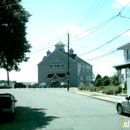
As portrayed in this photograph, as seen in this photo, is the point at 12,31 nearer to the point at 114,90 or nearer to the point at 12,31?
the point at 12,31

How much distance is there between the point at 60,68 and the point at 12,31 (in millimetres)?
55378

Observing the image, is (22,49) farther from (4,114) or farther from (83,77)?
(83,77)

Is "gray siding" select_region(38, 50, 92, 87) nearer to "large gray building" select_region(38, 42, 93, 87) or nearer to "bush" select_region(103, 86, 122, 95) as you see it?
"large gray building" select_region(38, 42, 93, 87)

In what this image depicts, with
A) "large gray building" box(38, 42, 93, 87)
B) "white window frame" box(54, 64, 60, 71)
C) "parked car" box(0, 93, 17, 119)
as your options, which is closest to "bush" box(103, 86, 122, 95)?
"parked car" box(0, 93, 17, 119)

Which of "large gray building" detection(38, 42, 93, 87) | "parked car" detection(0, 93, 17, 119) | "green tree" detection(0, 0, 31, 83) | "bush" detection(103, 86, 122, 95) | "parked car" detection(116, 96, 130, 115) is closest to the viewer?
"parked car" detection(0, 93, 17, 119)

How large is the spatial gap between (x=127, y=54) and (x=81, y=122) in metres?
29.4

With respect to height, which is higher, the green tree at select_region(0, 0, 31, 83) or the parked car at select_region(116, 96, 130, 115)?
the green tree at select_region(0, 0, 31, 83)

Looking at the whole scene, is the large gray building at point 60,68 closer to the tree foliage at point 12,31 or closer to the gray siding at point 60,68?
the gray siding at point 60,68

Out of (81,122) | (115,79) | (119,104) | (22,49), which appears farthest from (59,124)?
(115,79)

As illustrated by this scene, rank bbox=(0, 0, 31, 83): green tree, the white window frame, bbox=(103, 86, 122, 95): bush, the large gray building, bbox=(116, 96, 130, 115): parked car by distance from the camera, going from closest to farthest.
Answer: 1. bbox=(116, 96, 130, 115): parked car
2. bbox=(0, 0, 31, 83): green tree
3. bbox=(103, 86, 122, 95): bush
4. the large gray building
5. the white window frame

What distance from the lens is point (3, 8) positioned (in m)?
17.3

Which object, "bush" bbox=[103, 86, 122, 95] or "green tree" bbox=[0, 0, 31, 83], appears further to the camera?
"bush" bbox=[103, 86, 122, 95]

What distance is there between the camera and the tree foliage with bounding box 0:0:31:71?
17.1m

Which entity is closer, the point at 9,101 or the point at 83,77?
the point at 9,101
